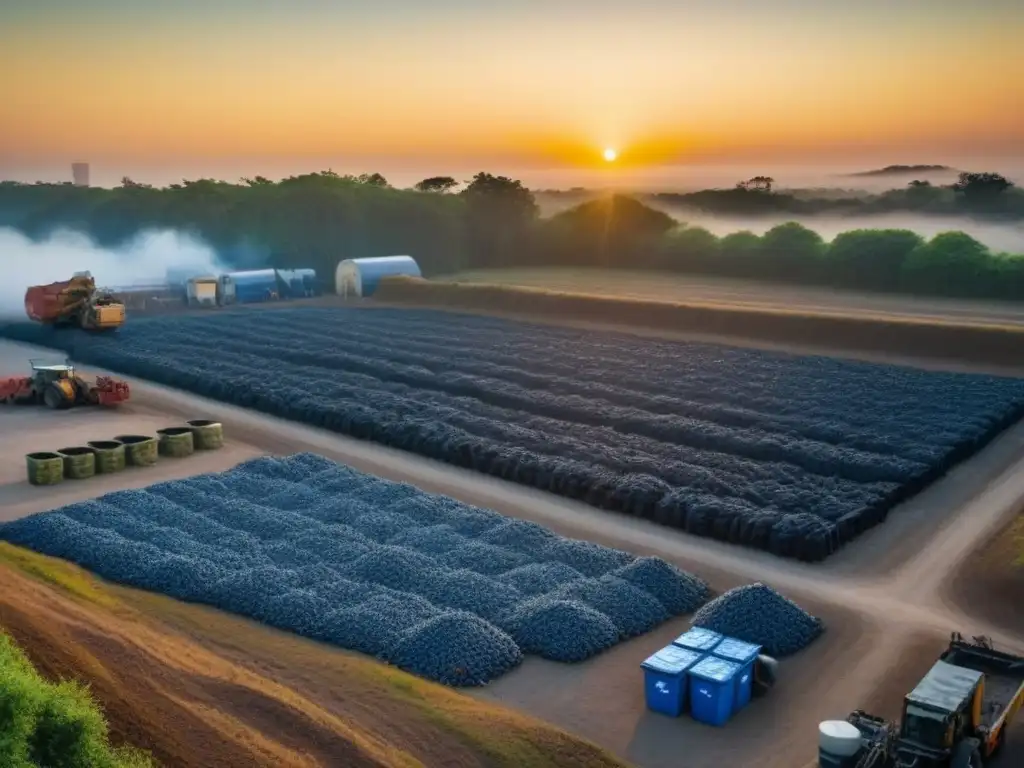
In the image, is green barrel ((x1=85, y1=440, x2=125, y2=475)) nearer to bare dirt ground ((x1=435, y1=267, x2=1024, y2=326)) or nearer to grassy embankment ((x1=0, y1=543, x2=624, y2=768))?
grassy embankment ((x1=0, y1=543, x2=624, y2=768))

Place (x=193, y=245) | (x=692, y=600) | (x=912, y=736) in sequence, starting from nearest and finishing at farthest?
(x=912, y=736)
(x=692, y=600)
(x=193, y=245)

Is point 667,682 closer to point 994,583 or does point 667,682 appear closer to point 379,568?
point 379,568

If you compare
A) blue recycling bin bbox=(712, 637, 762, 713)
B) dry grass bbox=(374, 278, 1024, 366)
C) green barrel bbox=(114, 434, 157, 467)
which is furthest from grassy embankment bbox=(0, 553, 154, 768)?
dry grass bbox=(374, 278, 1024, 366)

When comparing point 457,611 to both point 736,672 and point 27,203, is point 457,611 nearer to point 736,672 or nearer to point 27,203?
point 736,672

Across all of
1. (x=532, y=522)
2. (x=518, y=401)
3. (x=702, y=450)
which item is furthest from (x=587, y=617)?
(x=518, y=401)

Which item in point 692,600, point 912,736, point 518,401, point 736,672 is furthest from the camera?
point 518,401

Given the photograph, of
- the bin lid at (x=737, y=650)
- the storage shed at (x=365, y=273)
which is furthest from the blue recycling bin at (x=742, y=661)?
the storage shed at (x=365, y=273)

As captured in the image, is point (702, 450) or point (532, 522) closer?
point (532, 522)
